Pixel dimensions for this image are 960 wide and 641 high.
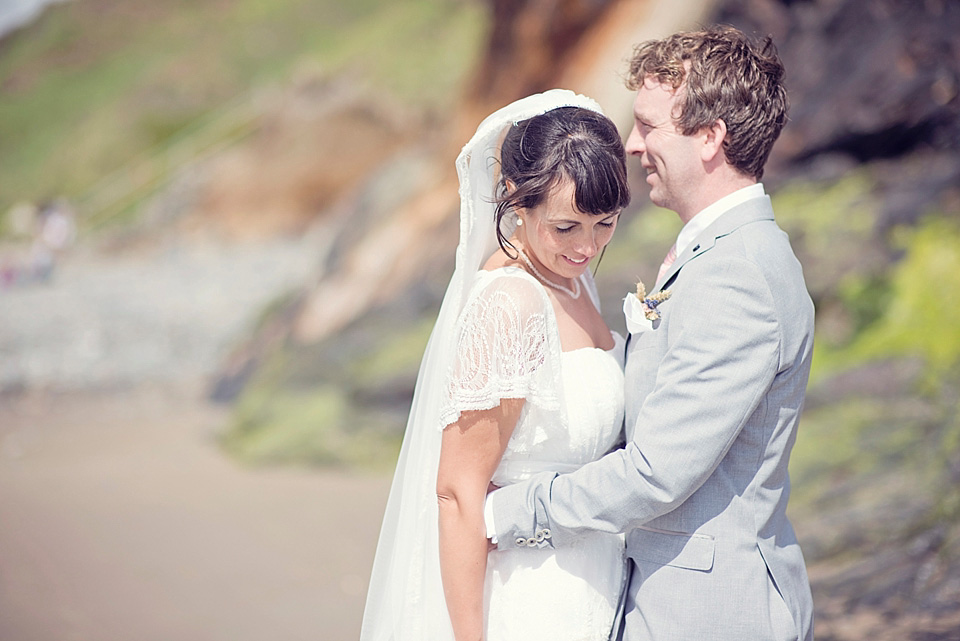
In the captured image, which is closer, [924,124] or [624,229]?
[924,124]

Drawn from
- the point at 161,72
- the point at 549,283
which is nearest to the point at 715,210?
the point at 549,283

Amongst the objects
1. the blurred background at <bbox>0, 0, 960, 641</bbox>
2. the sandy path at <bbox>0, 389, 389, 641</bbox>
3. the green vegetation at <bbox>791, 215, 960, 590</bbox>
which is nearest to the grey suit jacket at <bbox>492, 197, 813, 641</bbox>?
the blurred background at <bbox>0, 0, 960, 641</bbox>

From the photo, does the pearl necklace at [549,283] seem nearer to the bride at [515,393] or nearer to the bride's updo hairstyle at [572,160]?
the bride at [515,393]

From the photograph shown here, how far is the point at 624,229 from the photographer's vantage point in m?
7.28

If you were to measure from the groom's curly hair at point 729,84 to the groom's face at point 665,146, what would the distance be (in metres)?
0.02

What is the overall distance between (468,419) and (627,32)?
7142mm

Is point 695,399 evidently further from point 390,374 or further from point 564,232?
point 390,374

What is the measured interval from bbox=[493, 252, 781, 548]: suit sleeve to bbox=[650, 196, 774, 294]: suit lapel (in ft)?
0.33

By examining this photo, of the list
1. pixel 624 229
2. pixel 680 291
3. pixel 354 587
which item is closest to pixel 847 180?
pixel 624 229

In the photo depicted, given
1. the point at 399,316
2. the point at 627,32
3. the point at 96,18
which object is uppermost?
the point at 96,18

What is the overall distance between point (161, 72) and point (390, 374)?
22615 mm

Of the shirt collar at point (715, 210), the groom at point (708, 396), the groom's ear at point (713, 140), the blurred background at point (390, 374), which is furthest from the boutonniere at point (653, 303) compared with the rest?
the blurred background at point (390, 374)

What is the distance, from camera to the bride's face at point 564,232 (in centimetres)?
206

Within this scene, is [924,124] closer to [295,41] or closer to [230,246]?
[230,246]
